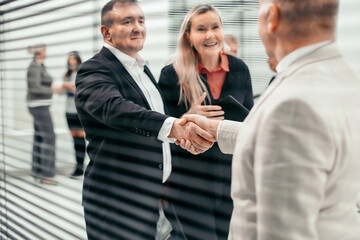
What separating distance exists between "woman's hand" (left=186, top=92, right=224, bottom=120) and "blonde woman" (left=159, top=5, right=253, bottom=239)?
0.03m

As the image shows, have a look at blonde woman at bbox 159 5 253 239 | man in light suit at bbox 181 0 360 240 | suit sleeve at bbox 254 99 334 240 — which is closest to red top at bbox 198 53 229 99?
blonde woman at bbox 159 5 253 239

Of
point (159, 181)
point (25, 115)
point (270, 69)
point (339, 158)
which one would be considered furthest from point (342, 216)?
point (25, 115)

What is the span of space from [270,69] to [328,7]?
0.81 metres

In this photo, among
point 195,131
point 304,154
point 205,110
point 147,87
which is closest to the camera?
point 304,154

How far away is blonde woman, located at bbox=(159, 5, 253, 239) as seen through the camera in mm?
1966

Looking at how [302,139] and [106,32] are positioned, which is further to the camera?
[106,32]

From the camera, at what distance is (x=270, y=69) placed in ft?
5.36

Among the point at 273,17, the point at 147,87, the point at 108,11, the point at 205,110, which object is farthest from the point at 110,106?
the point at 273,17

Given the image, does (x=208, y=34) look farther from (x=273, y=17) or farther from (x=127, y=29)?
(x=273, y=17)

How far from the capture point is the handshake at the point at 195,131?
1.65 metres

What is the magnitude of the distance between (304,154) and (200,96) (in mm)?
1207

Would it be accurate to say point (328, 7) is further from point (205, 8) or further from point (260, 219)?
point (205, 8)

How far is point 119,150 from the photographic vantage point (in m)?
1.85

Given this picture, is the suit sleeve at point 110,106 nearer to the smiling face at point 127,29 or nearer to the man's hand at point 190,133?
the man's hand at point 190,133
